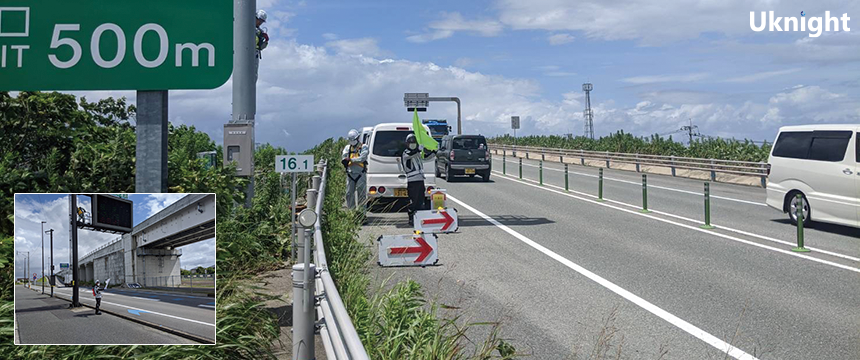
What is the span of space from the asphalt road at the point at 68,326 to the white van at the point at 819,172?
45.8 feet

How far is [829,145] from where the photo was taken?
48.8ft

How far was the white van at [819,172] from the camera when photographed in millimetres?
14172

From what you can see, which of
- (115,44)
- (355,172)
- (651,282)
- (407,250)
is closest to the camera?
(115,44)

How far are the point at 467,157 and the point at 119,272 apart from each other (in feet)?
93.9

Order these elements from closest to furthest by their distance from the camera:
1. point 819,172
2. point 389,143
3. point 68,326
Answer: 1. point 68,326
2. point 819,172
3. point 389,143

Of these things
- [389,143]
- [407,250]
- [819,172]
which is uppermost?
[389,143]

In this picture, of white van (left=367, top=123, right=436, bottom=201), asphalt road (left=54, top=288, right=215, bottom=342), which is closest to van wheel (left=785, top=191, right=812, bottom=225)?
white van (left=367, top=123, right=436, bottom=201)

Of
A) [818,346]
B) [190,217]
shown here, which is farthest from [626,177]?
[190,217]

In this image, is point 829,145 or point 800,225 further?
point 829,145

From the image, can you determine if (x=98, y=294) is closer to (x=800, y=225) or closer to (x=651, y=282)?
(x=651, y=282)

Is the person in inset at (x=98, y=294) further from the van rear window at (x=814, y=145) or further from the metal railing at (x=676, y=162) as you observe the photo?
the metal railing at (x=676, y=162)

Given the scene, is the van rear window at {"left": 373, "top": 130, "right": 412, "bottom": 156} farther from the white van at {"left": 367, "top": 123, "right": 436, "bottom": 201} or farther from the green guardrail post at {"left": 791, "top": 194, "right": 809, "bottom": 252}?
the green guardrail post at {"left": 791, "top": 194, "right": 809, "bottom": 252}

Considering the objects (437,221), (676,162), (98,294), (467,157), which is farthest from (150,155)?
(676,162)

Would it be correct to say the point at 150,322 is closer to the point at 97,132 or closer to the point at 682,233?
the point at 97,132
